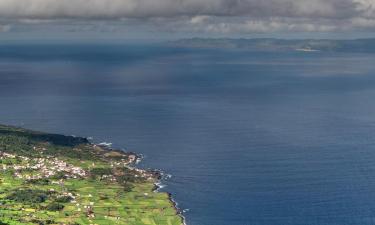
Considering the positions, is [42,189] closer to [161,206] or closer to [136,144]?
[161,206]

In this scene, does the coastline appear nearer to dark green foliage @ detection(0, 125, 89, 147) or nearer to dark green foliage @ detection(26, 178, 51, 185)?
dark green foliage @ detection(0, 125, 89, 147)

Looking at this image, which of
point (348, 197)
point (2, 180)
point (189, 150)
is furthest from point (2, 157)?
point (348, 197)

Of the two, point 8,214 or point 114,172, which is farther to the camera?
point 114,172

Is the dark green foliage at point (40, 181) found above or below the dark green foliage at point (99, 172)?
above

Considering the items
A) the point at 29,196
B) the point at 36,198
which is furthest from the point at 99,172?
the point at 36,198

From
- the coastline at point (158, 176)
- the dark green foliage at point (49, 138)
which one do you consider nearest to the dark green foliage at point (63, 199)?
the coastline at point (158, 176)

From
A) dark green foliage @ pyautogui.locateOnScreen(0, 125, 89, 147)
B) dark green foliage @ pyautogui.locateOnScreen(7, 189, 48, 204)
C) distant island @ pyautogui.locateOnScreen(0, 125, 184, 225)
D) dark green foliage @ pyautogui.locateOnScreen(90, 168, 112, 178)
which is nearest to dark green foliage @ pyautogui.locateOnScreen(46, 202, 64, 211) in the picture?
distant island @ pyautogui.locateOnScreen(0, 125, 184, 225)

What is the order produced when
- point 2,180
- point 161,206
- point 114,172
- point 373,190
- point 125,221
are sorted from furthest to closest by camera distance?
point 114,172, point 2,180, point 373,190, point 161,206, point 125,221

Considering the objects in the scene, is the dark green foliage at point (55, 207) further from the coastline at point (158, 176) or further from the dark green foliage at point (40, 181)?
the coastline at point (158, 176)
